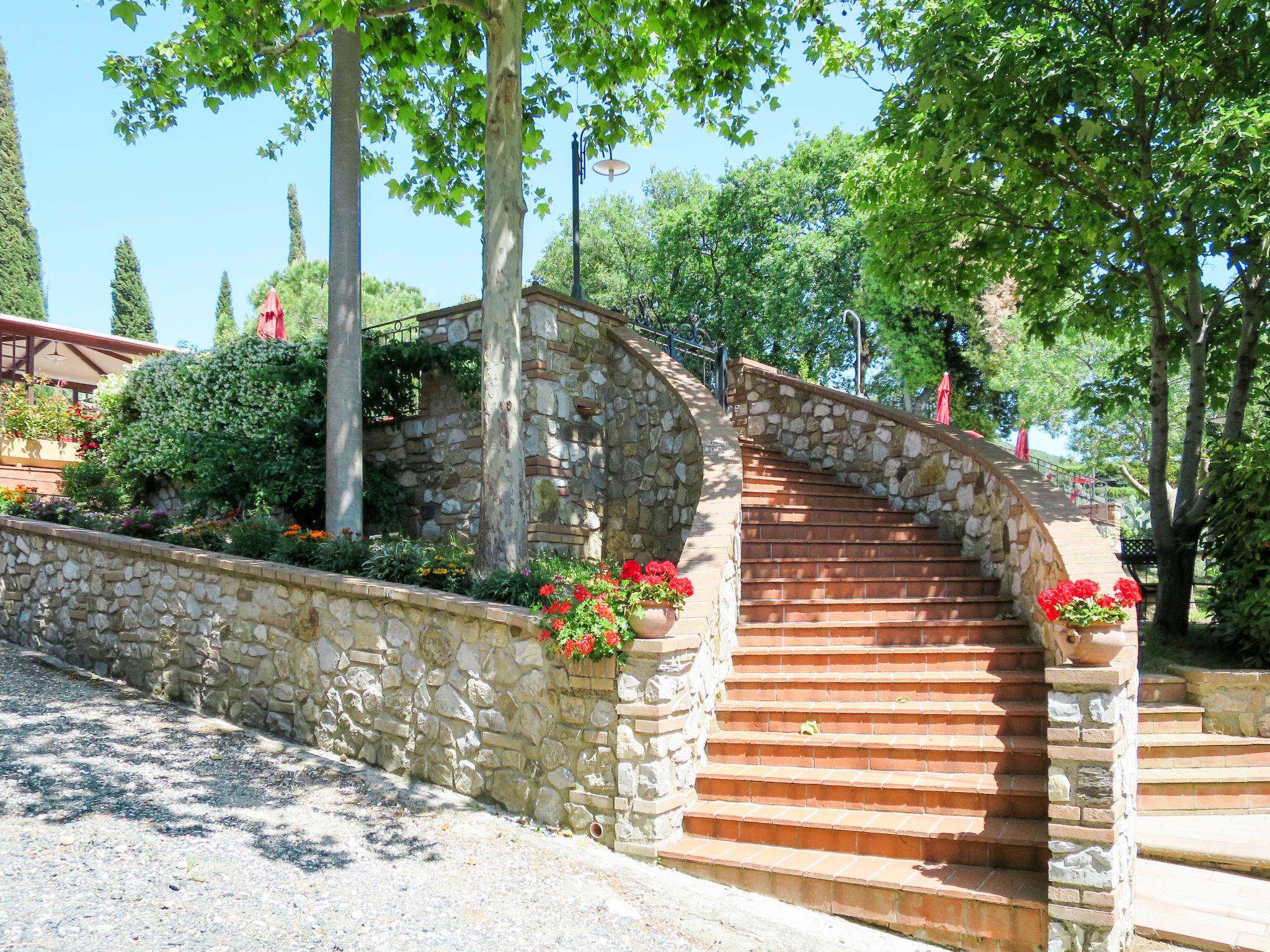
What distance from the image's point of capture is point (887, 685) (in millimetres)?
5465

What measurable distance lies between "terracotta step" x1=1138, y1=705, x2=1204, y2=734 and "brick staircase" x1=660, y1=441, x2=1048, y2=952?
0.92 meters

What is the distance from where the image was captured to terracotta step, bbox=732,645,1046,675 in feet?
18.2

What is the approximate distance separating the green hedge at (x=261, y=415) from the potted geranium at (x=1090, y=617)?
19.4 feet

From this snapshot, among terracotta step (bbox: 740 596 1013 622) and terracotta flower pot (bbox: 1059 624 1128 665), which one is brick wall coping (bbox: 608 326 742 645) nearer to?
terracotta step (bbox: 740 596 1013 622)

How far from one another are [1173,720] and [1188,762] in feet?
1.04

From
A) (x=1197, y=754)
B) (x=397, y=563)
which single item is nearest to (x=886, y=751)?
(x=1197, y=754)

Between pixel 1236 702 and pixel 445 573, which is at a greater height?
pixel 445 573

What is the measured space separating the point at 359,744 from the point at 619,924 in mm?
2613

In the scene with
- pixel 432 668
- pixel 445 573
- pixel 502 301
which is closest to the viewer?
pixel 432 668

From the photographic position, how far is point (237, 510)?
8562 mm

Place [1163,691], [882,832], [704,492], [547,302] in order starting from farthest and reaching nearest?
[547,302] → [704,492] → [1163,691] → [882,832]

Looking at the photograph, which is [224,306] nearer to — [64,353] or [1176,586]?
[64,353]

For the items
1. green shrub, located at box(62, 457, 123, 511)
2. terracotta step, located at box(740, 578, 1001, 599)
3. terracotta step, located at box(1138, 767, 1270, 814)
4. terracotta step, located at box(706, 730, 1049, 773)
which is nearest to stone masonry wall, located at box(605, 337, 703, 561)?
terracotta step, located at box(740, 578, 1001, 599)

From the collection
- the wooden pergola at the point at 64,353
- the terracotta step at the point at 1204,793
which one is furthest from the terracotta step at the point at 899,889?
the wooden pergola at the point at 64,353
